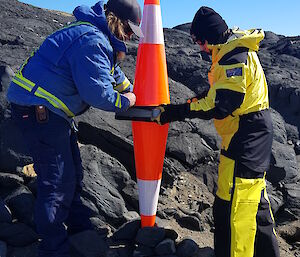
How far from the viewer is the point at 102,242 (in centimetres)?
331

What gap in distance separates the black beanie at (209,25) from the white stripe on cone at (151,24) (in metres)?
0.44

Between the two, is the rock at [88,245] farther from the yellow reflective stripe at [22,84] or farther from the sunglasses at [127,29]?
the sunglasses at [127,29]

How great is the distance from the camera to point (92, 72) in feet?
8.86

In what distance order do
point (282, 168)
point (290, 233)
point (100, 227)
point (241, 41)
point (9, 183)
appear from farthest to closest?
point (282, 168), point (290, 233), point (9, 183), point (100, 227), point (241, 41)

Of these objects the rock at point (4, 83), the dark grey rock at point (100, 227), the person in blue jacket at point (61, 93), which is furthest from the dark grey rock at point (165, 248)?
the rock at point (4, 83)

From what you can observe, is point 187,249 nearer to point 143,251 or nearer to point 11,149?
point 143,251

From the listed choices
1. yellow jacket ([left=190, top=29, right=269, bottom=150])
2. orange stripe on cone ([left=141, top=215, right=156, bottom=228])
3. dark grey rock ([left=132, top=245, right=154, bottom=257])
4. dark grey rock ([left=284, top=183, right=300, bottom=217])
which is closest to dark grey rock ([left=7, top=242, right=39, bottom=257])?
dark grey rock ([left=132, top=245, right=154, bottom=257])

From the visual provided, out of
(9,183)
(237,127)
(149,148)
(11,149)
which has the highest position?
(237,127)

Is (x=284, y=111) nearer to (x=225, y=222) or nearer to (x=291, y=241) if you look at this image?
(x=291, y=241)

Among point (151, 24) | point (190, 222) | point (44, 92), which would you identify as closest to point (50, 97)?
point (44, 92)

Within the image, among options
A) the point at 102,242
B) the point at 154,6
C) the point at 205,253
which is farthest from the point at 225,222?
the point at 154,6

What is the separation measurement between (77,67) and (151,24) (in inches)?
40.6

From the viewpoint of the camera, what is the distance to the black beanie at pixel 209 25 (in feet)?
10.0

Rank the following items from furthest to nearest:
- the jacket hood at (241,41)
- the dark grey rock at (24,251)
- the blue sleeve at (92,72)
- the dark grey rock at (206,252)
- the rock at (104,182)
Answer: the rock at (104,182) → the dark grey rock at (206,252) → the dark grey rock at (24,251) → the jacket hood at (241,41) → the blue sleeve at (92,72)
